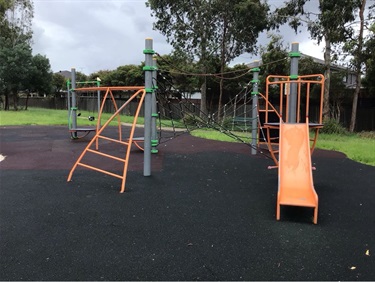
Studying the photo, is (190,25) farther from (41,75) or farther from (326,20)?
(41,75)

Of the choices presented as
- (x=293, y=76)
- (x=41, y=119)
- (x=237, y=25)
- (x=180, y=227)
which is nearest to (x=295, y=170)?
(x=180, y=227)

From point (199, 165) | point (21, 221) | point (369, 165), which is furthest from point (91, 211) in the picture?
point (369, 165)

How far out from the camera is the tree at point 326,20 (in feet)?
44.8

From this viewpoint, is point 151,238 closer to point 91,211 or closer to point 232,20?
point 91,211

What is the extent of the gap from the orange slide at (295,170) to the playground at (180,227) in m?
0.17

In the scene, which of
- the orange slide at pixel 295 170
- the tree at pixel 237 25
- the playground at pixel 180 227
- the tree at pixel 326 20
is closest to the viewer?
the playground at pixel 180 227

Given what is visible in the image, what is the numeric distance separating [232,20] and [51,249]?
56.0 feet

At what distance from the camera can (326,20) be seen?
13.7 meters

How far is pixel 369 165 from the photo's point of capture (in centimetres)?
645

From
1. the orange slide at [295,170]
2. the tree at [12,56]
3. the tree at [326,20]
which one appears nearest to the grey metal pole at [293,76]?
the orange slide at [295,170]

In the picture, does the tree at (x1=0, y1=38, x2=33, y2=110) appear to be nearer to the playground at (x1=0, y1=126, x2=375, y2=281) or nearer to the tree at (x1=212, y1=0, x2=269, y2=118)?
the tree at (x1=212, y1=0, x2=269, y2=118)

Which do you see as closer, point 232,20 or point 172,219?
point 172,219

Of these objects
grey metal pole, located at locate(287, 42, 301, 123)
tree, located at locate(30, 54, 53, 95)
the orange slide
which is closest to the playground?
the orange slide

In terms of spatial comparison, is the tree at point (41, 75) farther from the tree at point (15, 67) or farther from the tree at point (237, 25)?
the tree at point (237, 25)
